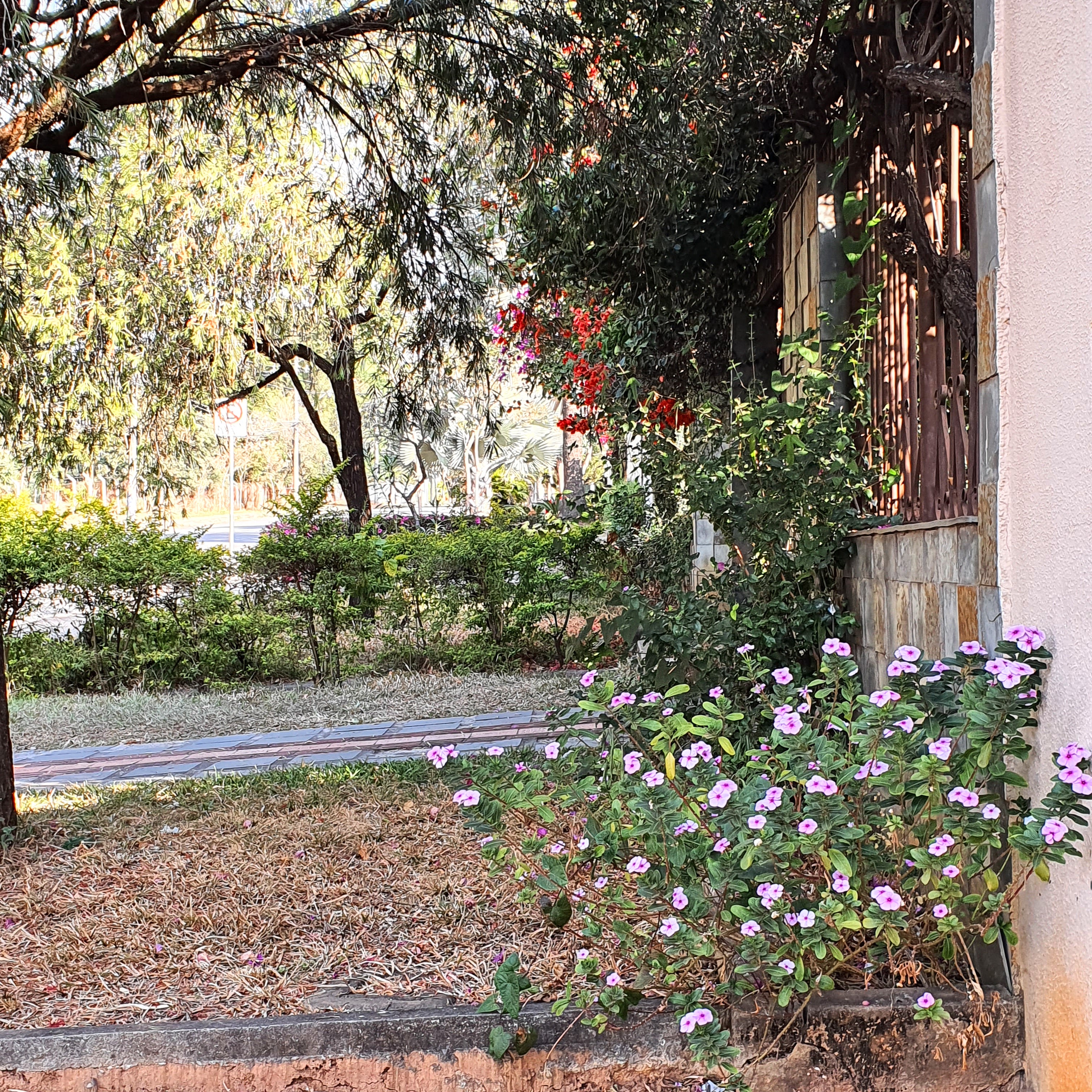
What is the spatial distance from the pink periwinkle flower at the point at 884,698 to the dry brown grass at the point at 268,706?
4.41 meters

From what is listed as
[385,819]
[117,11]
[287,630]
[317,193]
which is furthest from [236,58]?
[287,630]

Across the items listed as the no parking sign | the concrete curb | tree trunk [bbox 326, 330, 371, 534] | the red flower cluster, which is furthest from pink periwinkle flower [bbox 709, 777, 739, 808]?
the no parking sign

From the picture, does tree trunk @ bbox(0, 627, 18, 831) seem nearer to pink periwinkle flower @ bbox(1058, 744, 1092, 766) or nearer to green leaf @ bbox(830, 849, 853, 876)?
green leaf @ bbox(830, 849, 853, 876)

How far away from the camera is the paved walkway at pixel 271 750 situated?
5457 millimetres

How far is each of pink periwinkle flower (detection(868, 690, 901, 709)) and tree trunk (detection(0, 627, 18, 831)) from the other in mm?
3236

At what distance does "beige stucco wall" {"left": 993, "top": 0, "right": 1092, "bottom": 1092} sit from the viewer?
1.99 m

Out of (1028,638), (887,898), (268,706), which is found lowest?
(268,706)

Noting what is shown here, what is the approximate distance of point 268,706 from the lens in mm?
7457

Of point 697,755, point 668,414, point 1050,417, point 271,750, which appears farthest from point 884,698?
point 668,414

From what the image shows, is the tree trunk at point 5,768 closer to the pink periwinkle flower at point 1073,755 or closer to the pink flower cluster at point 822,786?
the pink flower cluster at point 822,786

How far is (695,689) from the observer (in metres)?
3.75

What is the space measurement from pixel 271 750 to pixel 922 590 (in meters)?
4.11

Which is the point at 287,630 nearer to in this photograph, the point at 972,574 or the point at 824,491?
the point at 824,491

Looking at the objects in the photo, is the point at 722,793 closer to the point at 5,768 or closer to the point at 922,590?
the point at 922,590
